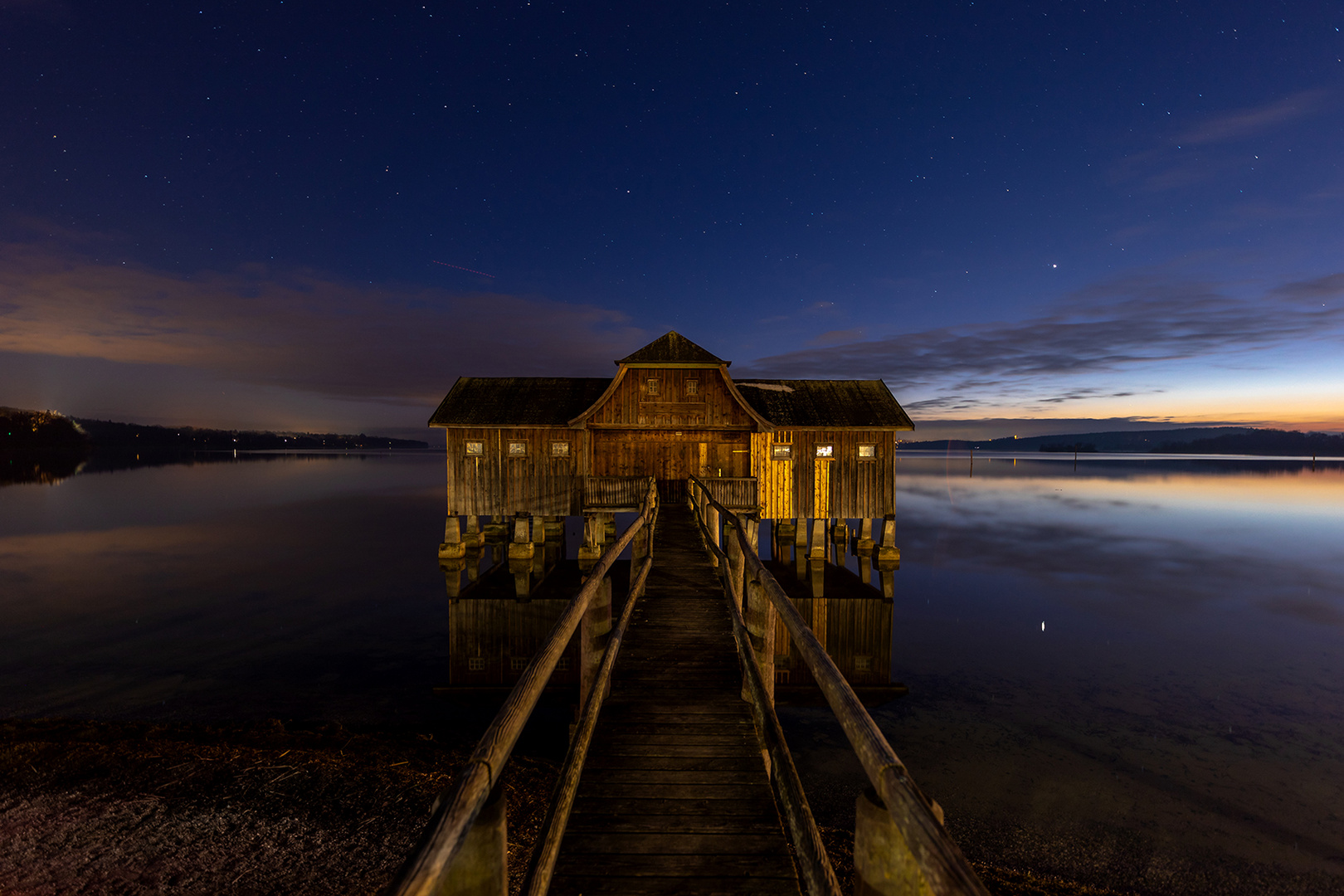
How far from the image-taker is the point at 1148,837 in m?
7.64

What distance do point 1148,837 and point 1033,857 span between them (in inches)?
75.2

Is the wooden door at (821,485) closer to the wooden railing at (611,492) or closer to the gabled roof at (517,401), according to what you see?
the wooden railing at (611,492)

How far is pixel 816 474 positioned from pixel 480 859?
21.0 metres

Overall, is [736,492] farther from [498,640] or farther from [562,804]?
[562,804]

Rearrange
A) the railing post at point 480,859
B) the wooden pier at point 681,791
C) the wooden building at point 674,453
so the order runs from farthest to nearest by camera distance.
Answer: the wooden building at point 674,453, the railing post at point 480,859, the wooden pier at point 681,791

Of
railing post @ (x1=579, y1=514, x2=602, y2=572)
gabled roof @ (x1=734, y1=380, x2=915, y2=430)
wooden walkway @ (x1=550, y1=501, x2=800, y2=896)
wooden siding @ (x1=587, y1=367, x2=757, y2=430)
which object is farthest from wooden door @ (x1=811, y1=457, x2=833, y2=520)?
wooden walkway @ (x1=550, y1=501, x2=800, y2=896)

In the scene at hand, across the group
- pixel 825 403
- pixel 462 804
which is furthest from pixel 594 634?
pixel 825 403

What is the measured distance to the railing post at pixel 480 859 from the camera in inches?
83.6

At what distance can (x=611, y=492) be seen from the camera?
65.1ft

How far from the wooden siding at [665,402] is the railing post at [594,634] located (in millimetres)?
14704

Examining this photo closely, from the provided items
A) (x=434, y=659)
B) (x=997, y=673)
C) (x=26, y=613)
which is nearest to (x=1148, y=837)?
(x=997, y=673)

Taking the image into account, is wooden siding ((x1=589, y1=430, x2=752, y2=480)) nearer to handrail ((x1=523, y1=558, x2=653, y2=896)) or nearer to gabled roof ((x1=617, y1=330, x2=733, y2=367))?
gabled roof ((x1=617, y1=330, x2=733, y2=367))

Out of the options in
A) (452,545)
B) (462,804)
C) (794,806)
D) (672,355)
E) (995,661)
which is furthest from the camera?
(452,545)

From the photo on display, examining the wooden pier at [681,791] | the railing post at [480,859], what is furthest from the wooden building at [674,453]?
the railing post at [480,859]
